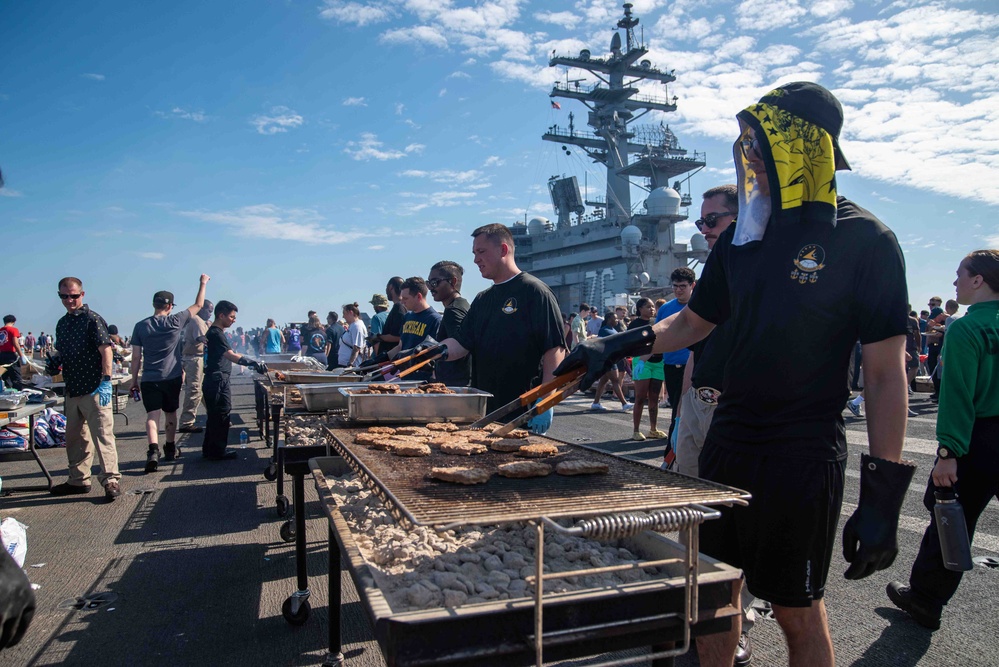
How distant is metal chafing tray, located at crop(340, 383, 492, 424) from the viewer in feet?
10.3

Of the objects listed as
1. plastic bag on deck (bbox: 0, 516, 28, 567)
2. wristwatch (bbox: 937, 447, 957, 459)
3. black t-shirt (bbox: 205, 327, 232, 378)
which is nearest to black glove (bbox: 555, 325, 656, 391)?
wristwatch (bbox: 937, 447, 957, 459)

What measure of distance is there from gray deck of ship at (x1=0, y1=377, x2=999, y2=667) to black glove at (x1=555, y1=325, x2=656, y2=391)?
1.74 metres

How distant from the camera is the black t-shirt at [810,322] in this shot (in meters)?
1.78

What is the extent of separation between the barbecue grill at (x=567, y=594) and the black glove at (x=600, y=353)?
0.38m

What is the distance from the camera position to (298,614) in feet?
10.9

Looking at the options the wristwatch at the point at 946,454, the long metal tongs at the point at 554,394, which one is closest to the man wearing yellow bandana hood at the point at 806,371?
the long metal tongs at the point at 554,394

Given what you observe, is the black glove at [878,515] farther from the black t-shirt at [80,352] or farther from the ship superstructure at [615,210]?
the ship superstructure at [615,210]

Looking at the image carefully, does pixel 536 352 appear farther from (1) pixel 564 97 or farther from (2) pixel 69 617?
(1) pixel 564 97

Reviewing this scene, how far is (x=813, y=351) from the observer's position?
183 centimetres

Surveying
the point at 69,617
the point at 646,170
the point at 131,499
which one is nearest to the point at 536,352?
the point at 69,617

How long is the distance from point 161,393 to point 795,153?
7.65 metres

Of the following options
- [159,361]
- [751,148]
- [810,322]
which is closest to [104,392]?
[159,361]

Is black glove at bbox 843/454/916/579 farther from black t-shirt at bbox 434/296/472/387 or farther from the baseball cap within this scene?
the baseball cap

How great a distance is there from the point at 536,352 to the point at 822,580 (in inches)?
89.5
